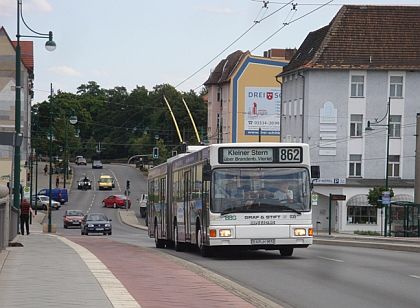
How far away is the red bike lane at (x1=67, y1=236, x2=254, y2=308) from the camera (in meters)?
13.4

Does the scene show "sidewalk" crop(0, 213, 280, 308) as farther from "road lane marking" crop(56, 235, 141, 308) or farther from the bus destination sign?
the bus destination sign

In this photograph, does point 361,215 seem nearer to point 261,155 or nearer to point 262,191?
point 261,155

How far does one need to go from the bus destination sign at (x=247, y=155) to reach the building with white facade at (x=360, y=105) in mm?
50339

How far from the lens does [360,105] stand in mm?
74875

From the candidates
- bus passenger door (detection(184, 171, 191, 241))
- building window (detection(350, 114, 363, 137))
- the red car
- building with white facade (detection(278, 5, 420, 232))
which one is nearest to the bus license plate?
bus passenger door (detection(184, 171, 191, 241))

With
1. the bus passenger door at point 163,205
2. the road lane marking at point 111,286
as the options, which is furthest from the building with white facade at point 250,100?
the road lane marking at point 111,286

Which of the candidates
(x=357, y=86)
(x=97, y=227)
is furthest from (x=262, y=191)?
(x=357, y=86)

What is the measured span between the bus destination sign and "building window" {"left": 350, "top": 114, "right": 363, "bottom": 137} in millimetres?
52454

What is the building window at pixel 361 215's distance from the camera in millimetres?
73562

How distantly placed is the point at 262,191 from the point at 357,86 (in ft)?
173

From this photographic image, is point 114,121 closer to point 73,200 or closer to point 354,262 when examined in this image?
point 73,200

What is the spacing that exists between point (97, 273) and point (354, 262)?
8.55 meters

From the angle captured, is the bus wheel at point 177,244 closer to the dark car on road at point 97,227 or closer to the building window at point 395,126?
the dark car on road at point 97,227

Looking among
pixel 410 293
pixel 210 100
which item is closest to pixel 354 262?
pixel 410 293
